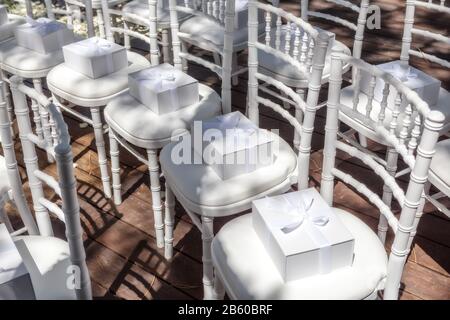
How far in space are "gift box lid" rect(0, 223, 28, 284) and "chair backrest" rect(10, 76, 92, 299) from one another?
0.47 ft

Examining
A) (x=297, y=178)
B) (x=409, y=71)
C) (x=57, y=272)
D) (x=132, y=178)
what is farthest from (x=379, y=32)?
(x=57, y=272)

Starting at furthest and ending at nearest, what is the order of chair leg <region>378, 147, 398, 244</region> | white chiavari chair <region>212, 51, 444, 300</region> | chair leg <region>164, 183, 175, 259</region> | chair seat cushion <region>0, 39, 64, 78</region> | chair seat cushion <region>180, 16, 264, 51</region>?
1. chair seat cushion <region>180, 16, 264, 51</region>
2. chair seat cushion <region>0, 39, 64, 78</region>
3. chair leg <region>164, 183, 175, 259</region>
4. chair leg <region>378, 147, 398, 244</region>
5. white chiavari chair <region>212, 51, 444, 300</region>

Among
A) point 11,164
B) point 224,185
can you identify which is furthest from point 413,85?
point 11,164

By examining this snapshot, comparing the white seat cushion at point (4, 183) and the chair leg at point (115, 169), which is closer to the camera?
the white seat cushion at point (4, 183)

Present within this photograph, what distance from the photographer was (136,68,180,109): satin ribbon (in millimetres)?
1976

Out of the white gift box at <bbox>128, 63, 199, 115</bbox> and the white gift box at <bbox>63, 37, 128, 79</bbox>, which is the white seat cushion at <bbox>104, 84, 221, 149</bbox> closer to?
the white gift box at <bbox>128, 63, 199, 115</bbox>

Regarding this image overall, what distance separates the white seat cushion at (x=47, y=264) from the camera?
55.8 inches

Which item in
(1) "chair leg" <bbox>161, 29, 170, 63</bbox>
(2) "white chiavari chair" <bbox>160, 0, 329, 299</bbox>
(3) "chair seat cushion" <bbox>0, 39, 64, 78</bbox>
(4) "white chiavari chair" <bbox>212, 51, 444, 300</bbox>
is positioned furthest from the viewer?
(1) "chair leg" <bbox>161, 29, 170, 63</bbox>

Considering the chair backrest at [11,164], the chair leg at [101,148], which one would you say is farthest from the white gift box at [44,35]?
the chair backrest at [11,164]

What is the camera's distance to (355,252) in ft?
4.78

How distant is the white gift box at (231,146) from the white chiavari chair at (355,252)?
0.19m

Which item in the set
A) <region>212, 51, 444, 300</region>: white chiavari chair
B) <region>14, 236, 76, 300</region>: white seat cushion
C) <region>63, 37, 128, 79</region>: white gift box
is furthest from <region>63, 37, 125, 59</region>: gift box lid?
<region>212, 51, 444, 300</region>: white chiavari chair

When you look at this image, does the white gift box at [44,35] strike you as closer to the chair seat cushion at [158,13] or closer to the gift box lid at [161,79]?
the chair seat cushion at [158,13]

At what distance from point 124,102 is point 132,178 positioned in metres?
A: 0.56
